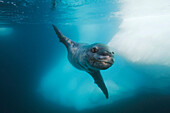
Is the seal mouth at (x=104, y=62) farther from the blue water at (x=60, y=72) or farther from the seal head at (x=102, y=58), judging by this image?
the blue water at (x=60, y=72)

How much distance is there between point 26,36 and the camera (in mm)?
24078

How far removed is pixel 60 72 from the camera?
1992 centimetres

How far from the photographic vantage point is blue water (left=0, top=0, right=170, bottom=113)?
992 cm

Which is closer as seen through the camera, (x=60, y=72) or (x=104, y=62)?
(x=104, y=62)

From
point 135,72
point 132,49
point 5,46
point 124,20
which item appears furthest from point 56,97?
point 124,20

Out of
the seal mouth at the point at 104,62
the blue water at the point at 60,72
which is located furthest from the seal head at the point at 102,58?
the blue water at the point at 60,72

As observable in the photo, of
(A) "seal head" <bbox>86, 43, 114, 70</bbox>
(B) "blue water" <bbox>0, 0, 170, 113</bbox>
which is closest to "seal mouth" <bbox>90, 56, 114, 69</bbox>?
(A) "seal head" <bbox>86, 43, 114, 70</bbox>

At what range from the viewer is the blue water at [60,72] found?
9920 millimetres

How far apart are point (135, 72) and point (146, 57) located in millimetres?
1958

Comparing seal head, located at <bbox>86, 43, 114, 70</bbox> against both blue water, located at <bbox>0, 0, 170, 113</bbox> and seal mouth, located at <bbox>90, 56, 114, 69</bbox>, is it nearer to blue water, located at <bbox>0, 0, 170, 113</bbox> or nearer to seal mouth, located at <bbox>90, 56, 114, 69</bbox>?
seal mouth, located at <bbox>90, 56, 114, 69</bbox>

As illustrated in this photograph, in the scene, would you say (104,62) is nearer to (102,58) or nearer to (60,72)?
(102,58)

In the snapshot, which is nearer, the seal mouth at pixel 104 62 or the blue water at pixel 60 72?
the seal mouth at pixel 104 62

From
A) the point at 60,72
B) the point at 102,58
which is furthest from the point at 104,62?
the point at 60,72

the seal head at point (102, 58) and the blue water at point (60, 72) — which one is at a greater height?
the seal head at point (102, 58)
